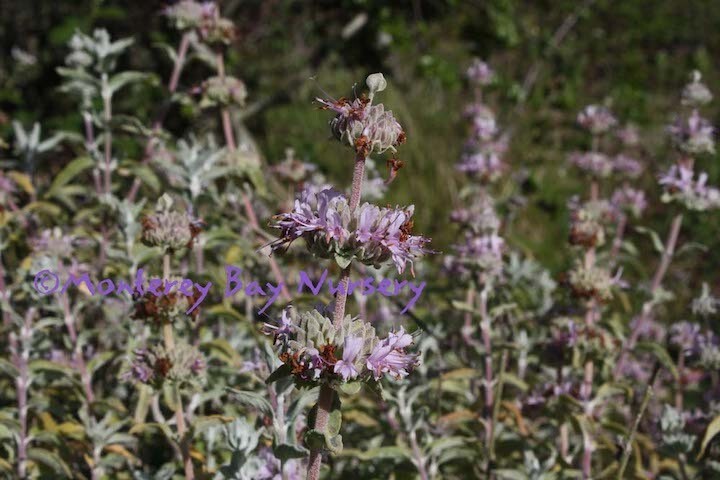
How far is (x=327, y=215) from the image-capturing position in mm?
1644

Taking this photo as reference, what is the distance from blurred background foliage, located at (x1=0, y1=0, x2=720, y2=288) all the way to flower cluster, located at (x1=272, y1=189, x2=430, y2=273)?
2876 mm

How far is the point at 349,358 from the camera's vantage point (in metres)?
1.63

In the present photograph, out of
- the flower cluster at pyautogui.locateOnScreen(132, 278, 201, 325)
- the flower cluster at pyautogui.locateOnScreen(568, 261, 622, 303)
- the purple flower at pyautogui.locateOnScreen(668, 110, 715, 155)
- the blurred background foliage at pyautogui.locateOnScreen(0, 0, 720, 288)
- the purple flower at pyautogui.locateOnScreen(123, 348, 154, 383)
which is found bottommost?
the purple flower at pyautogui.locateOnScreen(123, 348, 154, 383)

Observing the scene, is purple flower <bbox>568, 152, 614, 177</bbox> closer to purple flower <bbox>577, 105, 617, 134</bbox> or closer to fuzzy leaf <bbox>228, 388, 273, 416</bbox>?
purple flower <bbox>577, 105, 617, 134</bbox>

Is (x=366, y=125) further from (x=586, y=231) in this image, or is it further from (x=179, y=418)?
(x=586, y=231)

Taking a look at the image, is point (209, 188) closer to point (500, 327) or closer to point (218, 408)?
point (218, 408)

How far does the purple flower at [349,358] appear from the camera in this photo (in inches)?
63.5

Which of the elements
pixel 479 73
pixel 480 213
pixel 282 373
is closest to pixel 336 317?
pixel 282 373

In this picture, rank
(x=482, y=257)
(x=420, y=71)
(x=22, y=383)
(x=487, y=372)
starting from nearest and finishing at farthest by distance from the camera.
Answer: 1. (x=22, y=383)
2. (x=487, y=372)
3. (x=482, y=257)
4. (x=420, y=71)

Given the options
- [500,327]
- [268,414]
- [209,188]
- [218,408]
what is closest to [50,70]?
[209,188]

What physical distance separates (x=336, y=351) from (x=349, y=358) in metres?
0.04

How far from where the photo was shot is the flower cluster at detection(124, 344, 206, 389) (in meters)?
2.25

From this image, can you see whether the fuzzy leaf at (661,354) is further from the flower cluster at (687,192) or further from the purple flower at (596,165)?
the purple flower at (596,165)

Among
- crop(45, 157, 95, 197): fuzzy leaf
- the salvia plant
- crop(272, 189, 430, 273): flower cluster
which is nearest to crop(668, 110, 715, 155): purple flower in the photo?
the salvia plant
